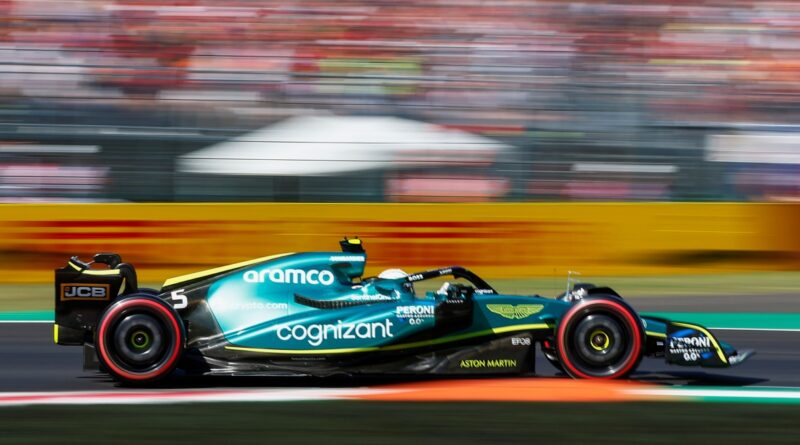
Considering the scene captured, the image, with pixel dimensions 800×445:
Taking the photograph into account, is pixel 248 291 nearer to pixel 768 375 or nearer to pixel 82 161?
pixel 768 375

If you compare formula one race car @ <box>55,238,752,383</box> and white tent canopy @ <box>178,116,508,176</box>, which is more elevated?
white tent canopy @ <box>178,116,508,176</box>

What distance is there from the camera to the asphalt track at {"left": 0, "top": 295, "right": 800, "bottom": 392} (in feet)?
21.1

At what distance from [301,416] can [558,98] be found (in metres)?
7.59

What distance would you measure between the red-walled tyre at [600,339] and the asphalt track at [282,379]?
0.40 metres

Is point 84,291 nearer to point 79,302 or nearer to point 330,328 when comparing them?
point 79,302

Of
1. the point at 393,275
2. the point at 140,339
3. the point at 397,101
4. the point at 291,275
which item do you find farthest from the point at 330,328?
the point at 397,101

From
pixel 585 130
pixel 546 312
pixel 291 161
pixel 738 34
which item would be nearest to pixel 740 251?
pixel 585 130

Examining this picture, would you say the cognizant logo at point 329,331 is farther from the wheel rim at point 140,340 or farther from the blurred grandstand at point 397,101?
the blurred grandstand at point 397,101

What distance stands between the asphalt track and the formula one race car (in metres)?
0.29

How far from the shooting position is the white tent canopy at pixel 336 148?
37.8ft

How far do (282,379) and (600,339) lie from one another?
72.9 inches

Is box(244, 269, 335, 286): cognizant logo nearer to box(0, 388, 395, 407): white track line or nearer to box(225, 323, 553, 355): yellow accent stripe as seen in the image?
box(225, 323, 553, 355): yellow accent stripe

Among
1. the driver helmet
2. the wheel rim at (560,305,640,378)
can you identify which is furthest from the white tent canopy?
the wheel rim at (560,305,640,378)

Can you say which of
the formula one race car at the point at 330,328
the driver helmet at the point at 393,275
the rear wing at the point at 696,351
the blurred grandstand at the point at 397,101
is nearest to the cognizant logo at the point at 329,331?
the formula one race car at the point at 330,328
